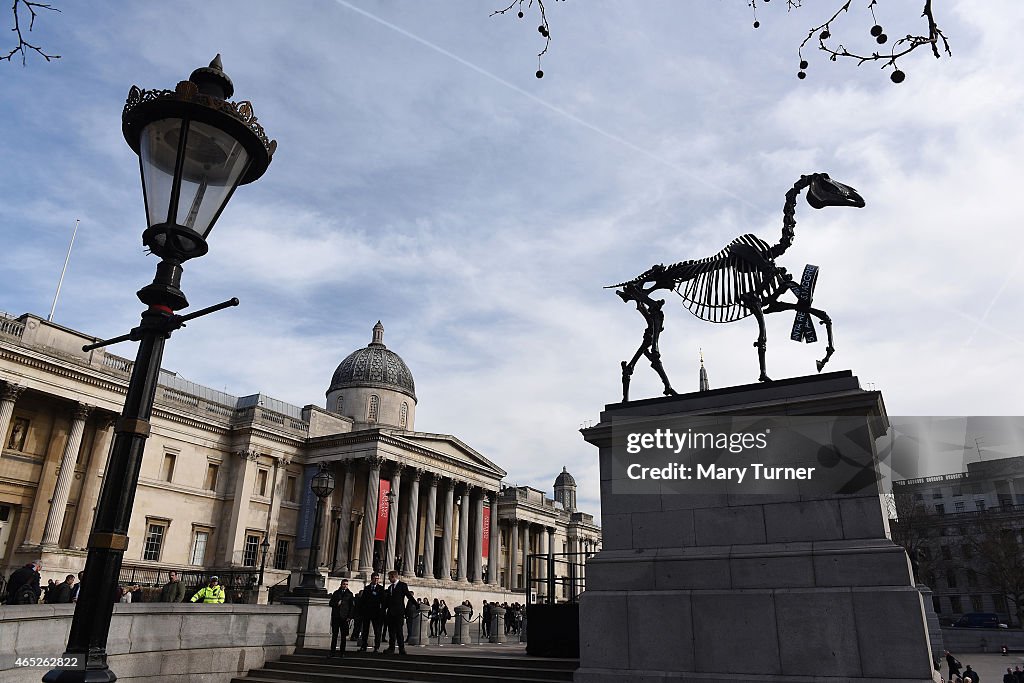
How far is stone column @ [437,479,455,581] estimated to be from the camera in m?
51.3

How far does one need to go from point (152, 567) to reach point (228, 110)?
42.3 metres

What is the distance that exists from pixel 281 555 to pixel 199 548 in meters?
5.59

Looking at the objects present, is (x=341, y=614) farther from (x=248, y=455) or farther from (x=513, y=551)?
(x=513, y=551)

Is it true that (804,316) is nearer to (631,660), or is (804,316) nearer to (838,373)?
(838,373)

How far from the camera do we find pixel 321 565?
4597 cm

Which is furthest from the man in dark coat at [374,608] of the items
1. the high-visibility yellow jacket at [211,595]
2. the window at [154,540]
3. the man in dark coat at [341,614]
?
the window at [154,540]

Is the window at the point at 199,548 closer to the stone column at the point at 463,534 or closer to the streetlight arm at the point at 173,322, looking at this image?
the stone column at the point at 463,534

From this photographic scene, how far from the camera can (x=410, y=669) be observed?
38.0 feet

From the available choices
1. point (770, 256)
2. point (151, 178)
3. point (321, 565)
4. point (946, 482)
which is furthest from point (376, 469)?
point (946, 482)

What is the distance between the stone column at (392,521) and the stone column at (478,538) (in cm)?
819

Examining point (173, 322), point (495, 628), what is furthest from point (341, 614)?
point (495, 628)

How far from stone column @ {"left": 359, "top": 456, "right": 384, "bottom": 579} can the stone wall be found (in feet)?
106

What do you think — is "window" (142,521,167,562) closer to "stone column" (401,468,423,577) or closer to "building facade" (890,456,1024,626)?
"stone column" (401,468,423,577)

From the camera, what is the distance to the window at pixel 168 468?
41.1 meters
